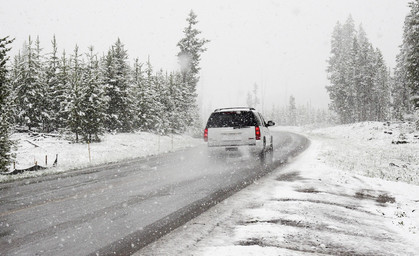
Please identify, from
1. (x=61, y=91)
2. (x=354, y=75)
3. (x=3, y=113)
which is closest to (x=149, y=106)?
(x=61, y=91)

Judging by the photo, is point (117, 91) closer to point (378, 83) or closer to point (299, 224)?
point (299, 224)

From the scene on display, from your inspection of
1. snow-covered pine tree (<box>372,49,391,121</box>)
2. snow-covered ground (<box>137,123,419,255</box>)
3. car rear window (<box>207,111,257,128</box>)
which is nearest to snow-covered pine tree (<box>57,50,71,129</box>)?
car rear window (<box>207,111,257,128</box>)

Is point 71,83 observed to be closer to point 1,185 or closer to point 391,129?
point 1,185

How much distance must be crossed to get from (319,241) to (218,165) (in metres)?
7.67

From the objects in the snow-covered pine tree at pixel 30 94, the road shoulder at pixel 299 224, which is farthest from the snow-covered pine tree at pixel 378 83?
the road shoulder at pixel 299 224

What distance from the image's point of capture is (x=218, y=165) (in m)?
11.7

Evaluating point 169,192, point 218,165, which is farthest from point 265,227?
point 218,165

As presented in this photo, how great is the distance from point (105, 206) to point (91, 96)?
18795 mm

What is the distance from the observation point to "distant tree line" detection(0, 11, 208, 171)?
78.2 ft

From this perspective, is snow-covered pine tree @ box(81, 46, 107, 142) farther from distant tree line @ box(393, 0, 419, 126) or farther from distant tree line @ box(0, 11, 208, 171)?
distant tree line @ box(393, 0, 419, 126)

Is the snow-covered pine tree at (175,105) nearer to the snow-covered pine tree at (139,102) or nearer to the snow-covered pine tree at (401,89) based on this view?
the snow-covered pine tree at (139,102)

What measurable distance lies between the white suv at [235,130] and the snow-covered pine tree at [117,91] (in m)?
17.7

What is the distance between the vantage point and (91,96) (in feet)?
76.6

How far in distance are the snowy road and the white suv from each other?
2.36 metres
